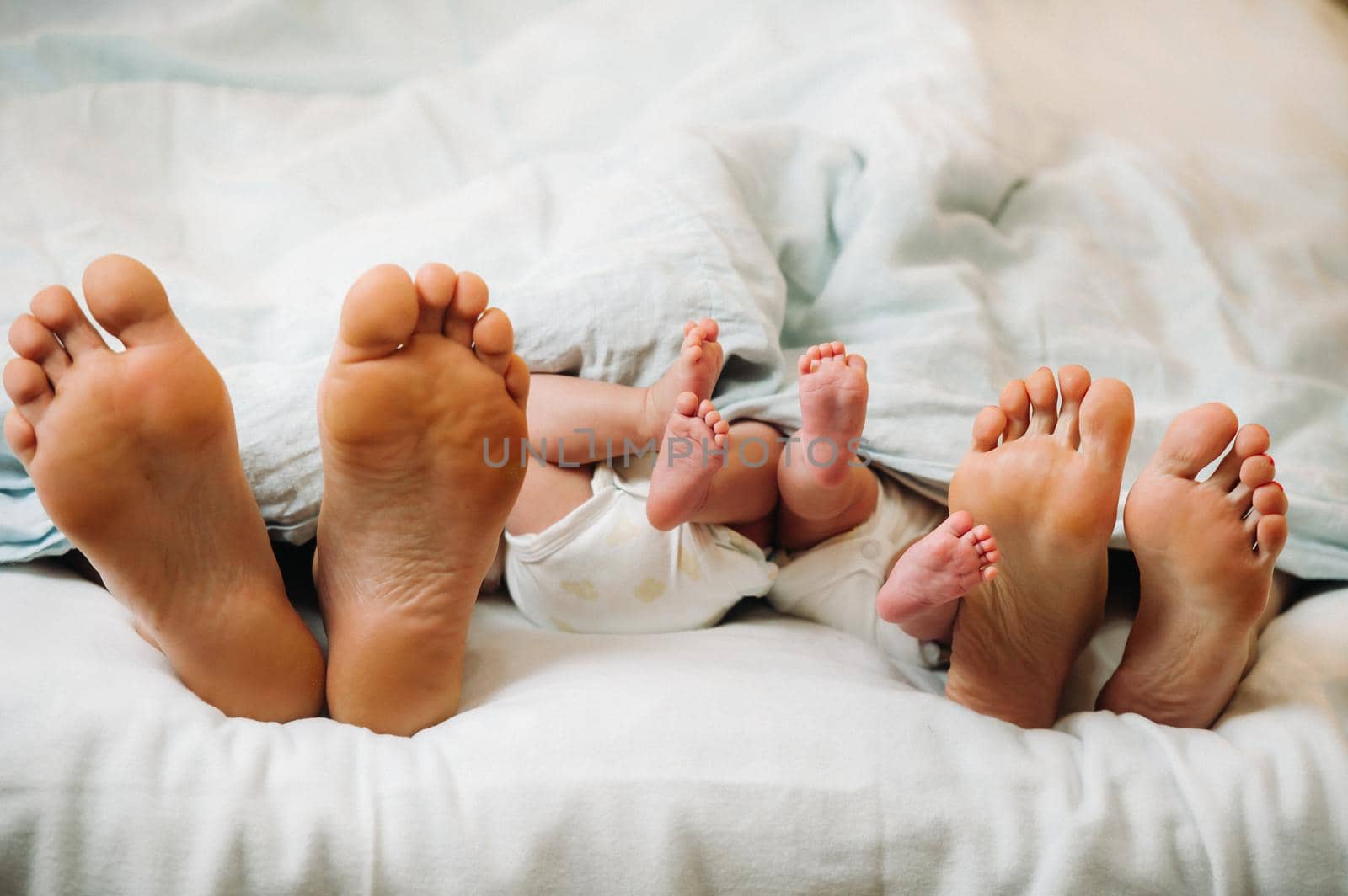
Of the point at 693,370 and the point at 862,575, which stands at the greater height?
the point at 693,370

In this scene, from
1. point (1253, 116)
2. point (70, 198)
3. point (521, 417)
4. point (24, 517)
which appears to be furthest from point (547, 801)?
A: point (1253, 116)

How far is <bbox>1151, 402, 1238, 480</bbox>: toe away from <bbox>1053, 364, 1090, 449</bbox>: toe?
0.06 m

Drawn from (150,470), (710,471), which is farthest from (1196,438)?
(150,470)

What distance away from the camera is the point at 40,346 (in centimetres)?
58

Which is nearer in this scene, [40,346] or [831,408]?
[40,346]

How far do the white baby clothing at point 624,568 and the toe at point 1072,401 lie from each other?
0.26 metres

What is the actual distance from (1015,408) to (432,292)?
408mm

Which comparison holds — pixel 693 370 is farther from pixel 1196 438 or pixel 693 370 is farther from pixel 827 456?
pixel 1196 438

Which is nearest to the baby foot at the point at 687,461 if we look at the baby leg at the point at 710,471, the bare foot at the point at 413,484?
the baby leg at the point at 710,471

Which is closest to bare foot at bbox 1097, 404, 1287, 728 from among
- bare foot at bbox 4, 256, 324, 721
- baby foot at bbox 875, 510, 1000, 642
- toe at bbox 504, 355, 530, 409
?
baby foot at bbox 875, 510, 1000, 642

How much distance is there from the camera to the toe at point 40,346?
574mm

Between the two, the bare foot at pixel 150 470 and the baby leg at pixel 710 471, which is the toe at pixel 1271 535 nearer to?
the baby leg at pixel 710 471

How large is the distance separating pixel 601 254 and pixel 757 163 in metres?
0.23

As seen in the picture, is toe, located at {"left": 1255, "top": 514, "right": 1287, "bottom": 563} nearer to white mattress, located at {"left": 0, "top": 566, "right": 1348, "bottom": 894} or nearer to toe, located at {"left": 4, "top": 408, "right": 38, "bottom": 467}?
white mattress, located at {"left": 0, "top": 566, "right": 1348, "bottom": 894}
